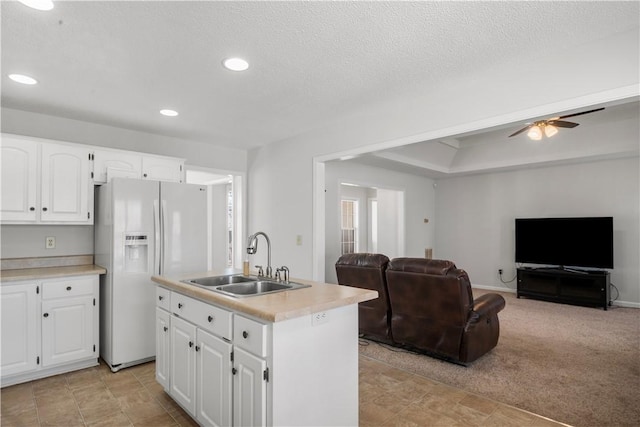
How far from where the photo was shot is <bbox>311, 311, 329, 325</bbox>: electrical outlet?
1858mm

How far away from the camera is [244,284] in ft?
8.21

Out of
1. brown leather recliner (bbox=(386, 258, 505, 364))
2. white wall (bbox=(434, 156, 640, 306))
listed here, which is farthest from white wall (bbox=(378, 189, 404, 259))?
brown leather recliner (bbox=(386, 258, 505, 364))

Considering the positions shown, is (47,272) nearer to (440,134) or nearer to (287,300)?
(287,300)

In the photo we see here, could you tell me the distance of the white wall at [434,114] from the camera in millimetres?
2203

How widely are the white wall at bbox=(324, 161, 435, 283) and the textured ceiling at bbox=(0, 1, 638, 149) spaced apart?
2.51 meters

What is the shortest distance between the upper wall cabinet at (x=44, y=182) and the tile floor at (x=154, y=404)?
4.67 ft

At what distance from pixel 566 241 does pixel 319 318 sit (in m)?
5.85

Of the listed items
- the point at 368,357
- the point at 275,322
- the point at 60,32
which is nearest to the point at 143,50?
the point at 60,32

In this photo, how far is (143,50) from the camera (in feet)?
7.33

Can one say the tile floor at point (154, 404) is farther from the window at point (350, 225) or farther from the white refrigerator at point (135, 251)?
the window at point (350, 225)

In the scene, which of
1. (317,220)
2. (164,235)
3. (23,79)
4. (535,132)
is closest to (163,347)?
(164,235)

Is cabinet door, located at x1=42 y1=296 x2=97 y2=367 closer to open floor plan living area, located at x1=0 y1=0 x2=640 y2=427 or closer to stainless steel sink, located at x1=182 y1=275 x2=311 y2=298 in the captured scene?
open floor plan living area, located at x1=0 y1=0 x2=640 y2=427

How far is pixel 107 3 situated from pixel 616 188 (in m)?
7.17

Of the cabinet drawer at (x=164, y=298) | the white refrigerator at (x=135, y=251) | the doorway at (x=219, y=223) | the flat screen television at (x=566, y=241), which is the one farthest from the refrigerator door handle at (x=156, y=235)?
the flat screen television at (x=566, y=241)
